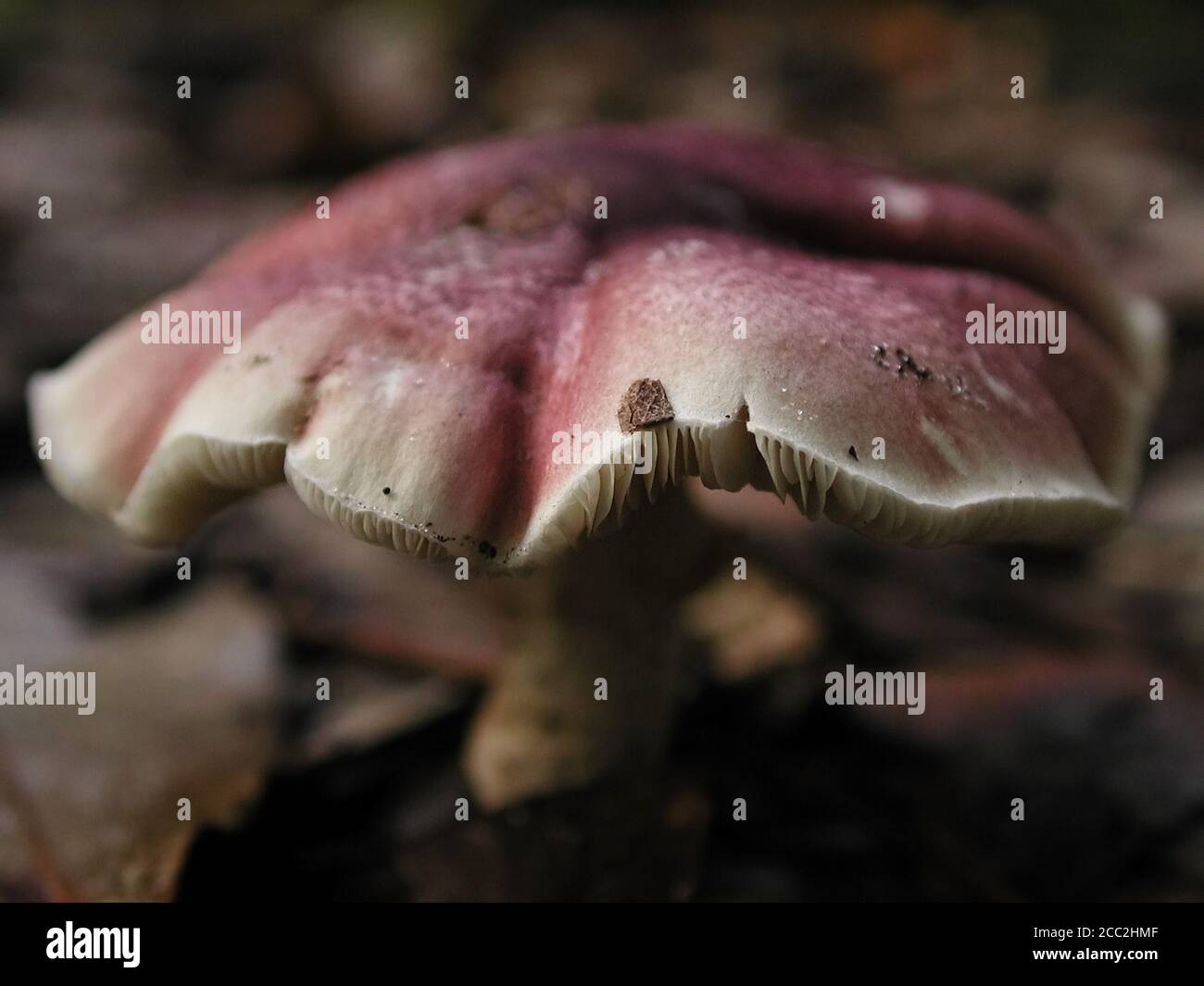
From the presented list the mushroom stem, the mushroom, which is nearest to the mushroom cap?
the mushroom

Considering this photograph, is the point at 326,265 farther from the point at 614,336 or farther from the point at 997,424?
the point at 997,424

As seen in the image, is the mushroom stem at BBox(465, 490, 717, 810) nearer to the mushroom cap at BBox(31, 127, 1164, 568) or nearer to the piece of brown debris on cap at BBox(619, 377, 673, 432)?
the mushroom cap at BBox(31, 127, 1164, 568)

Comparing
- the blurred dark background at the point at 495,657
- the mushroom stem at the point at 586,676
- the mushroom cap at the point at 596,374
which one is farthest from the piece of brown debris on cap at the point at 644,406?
the blurred dark background at the point at 495,657

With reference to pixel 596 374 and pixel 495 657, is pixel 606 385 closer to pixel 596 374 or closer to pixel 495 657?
pixel 596 374

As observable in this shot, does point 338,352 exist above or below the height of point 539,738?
above

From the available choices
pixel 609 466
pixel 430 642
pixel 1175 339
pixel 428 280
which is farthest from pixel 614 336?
pixel 1175 339

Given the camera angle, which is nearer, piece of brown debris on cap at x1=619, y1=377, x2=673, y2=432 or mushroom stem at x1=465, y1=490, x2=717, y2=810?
piece of brown debris on cap at x1=619, y1=377, x2=673, y2=432
